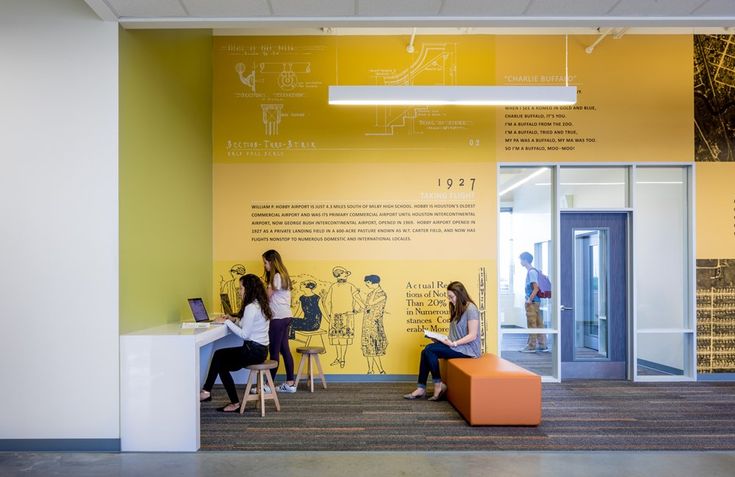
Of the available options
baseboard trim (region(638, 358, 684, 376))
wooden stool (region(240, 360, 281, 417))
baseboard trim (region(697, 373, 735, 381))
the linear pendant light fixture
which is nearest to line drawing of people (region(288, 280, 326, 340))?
wooden stool (region(240, 360, 281, 417))

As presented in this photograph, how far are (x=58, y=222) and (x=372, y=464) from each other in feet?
9.11

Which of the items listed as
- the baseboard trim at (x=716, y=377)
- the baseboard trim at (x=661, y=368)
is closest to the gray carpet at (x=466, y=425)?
the baseboard trim at (x=716, y=377)

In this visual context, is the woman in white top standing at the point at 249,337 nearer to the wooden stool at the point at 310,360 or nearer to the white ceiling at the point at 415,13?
the wooden stool at the point at 310,360

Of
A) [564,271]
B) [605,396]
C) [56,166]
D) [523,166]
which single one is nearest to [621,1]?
[523,166]

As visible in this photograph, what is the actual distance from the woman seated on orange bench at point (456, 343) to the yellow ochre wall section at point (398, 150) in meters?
0.78

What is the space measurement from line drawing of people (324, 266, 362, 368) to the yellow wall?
141 centimetres

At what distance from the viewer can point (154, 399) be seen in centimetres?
382

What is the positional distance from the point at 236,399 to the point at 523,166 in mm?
4027

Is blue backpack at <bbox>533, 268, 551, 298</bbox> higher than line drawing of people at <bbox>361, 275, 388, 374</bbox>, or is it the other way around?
blue backpack at <bbox>533, 268, 551, 298</bbox>

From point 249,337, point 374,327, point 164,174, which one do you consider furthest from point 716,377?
point 164,174

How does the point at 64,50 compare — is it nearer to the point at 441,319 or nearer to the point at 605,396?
the point at 441,319

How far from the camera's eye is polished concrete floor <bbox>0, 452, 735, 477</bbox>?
11.2 ft

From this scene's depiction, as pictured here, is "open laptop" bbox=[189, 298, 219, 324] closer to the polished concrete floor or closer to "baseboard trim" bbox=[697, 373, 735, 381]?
the polished concrete floor

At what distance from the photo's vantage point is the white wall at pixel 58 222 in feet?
12.5
